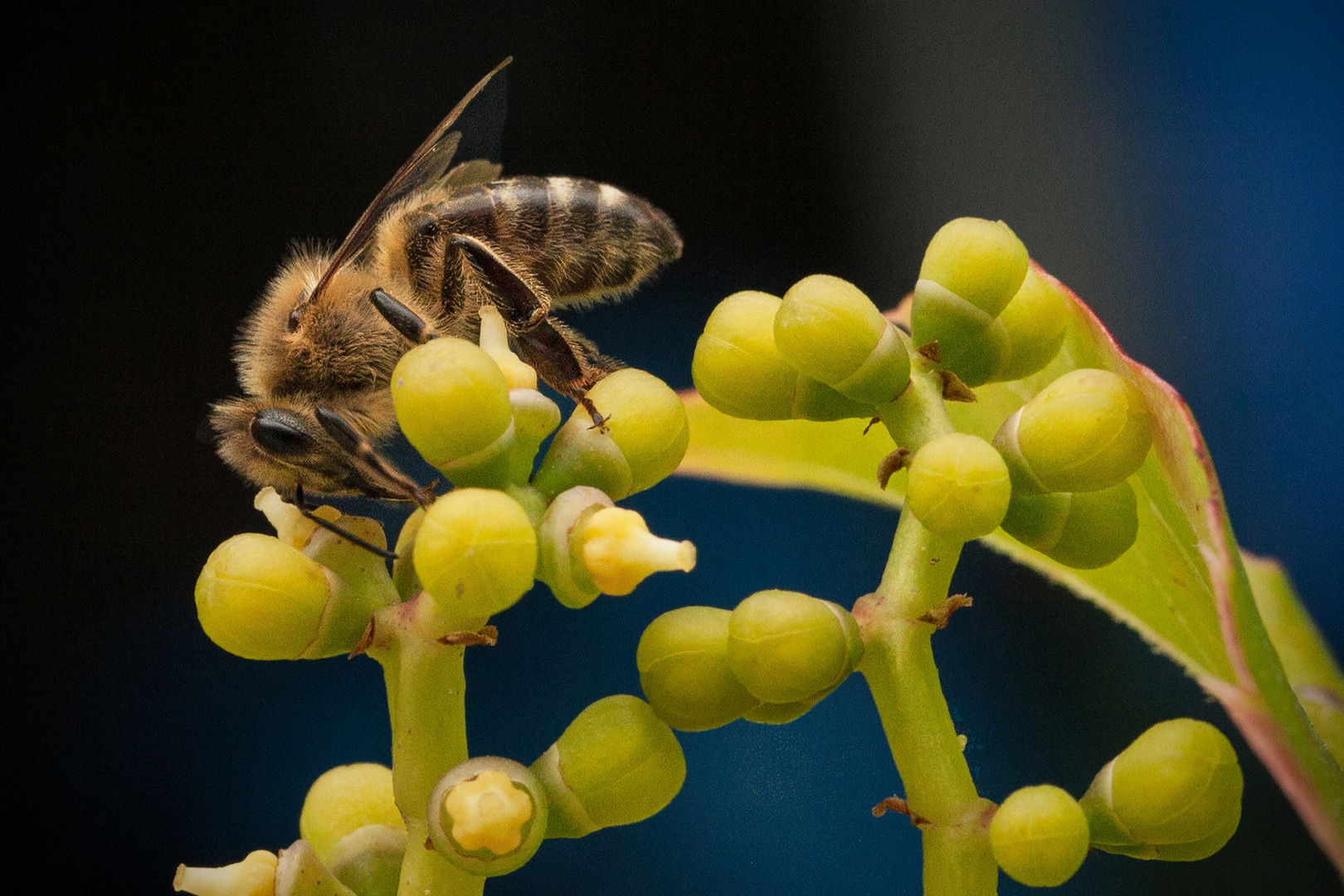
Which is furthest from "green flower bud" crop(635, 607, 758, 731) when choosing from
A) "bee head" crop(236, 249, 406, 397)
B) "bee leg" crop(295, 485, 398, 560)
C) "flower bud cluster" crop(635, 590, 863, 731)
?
"bee head" crop(236, 249, 406, 397)

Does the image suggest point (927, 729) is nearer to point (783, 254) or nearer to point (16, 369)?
point (783, 254)

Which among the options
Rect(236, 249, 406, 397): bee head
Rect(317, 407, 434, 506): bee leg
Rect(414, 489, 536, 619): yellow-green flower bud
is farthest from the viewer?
Rect(236, 249, 406, 397): bee head

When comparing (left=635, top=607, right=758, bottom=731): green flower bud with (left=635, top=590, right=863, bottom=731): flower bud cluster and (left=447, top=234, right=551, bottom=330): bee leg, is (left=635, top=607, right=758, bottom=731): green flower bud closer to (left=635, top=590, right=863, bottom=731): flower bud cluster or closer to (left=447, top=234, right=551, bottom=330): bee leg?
(left=635, top=590, right=863, bottom=731): flower bud cluster

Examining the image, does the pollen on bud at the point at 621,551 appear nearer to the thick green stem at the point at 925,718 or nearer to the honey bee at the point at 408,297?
the thick green stem at the point at 925,718

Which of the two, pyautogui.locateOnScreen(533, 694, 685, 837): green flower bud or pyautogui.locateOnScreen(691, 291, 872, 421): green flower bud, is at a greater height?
→ pyautogui.locateOnScreen(691, 291, 872, 421): green flower bud

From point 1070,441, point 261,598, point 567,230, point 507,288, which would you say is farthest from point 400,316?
point 1070,441

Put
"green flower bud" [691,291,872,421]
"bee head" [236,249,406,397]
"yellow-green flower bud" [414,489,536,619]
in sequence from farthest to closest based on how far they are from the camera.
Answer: "bee head" [236,249,406,397]
"green flower bud" [691,291,872,421]
"yellow-green flower bud" [414,489,536,619]

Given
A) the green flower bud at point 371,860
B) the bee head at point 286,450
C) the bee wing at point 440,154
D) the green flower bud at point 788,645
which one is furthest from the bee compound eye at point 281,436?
the green flower bud at point 788,645
